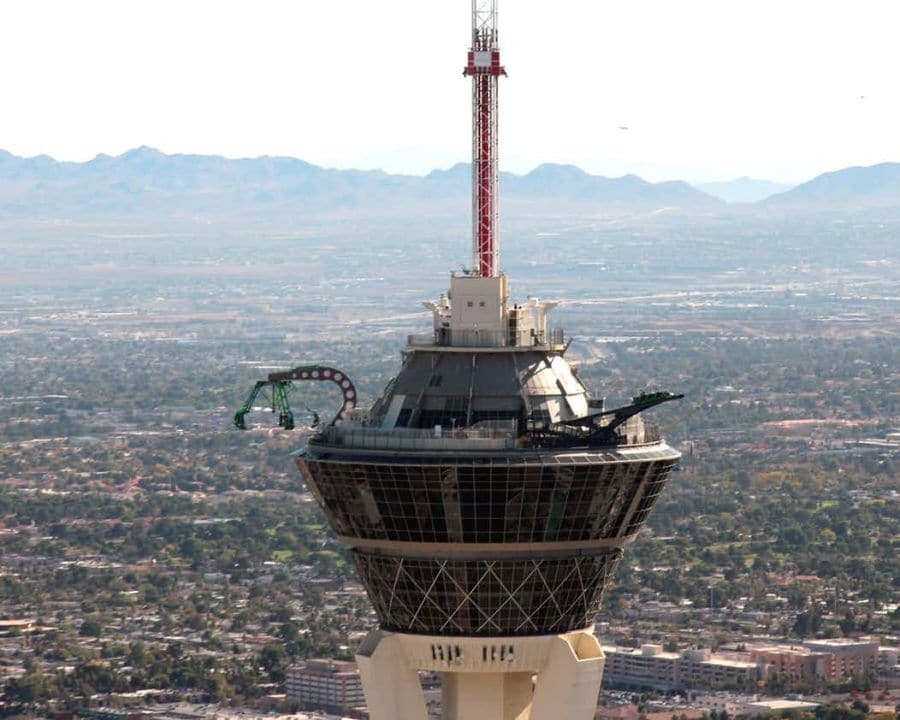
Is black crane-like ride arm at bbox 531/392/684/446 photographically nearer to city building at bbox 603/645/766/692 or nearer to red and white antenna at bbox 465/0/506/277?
red and white antenna at bbox 465/0/506/277

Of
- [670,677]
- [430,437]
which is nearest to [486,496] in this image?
[430,437]

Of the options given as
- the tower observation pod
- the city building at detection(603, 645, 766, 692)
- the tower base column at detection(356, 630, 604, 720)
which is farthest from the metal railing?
the city building at detection(603, 645, 766, 692)

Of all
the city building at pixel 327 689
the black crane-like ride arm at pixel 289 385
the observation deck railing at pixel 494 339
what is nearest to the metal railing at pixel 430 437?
the observation deck railing at pixel 494 339

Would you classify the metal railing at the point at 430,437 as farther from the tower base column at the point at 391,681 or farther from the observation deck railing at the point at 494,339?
the tower base column at the point at 391,681

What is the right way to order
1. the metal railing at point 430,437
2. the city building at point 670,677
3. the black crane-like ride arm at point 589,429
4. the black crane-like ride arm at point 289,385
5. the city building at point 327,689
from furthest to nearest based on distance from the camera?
the city building at point 670,677
the city building at point 327,689
the black crane-like ride arm at point 289,385
the black crane-like ride arm at point 589,429
the metal railing at point 430,437

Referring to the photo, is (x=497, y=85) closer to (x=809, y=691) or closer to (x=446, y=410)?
(x=446, y=410)

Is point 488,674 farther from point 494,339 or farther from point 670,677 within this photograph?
point 670,677
